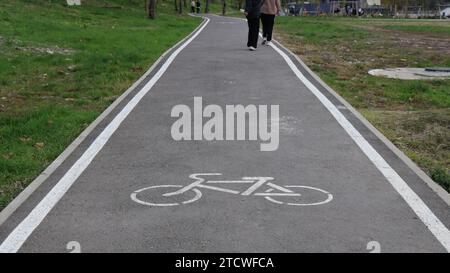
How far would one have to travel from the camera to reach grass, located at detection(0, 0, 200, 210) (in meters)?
7.82

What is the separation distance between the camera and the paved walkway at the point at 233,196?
4887 millimetres

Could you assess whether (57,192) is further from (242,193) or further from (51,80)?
(51,80)

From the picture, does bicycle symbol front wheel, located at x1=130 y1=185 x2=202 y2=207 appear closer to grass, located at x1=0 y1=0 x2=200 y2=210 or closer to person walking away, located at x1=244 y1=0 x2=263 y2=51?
grass, located at x1=0 y1=0 x2=200 y2=210

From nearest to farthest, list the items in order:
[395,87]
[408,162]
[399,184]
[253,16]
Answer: [399,184] < [408,162] < [395,87] < [253,16]

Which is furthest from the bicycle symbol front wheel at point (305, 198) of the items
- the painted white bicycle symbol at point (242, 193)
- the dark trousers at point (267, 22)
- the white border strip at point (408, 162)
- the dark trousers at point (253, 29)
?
the dark trousers at point (267, 22)

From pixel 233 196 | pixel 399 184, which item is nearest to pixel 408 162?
pixel 399 184

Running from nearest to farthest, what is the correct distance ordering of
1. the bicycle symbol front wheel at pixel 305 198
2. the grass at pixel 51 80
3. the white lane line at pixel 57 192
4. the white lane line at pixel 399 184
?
the white lane line at pixel 57 192 < the white lane line at pixel 399 184 < the bicycle symbol front wheel at pixel 305 198 < the grass at pixel 51 80

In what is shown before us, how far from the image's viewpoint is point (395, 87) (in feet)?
44.2

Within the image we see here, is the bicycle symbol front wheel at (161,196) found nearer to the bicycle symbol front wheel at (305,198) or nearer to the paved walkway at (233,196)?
the paved walkway at (233,196)

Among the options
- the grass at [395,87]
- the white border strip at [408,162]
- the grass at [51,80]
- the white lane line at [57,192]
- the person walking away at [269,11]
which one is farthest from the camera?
the person walking away at [269,11]

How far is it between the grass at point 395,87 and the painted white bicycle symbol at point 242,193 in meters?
1.55

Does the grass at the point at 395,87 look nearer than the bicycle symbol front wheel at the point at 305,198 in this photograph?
No

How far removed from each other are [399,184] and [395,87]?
7.58 meters

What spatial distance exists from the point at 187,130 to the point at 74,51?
11.2 meters
